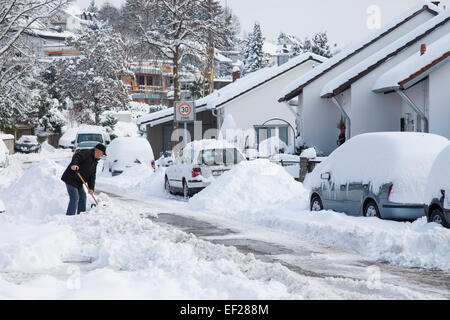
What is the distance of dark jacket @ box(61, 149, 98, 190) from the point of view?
13852 millimetres

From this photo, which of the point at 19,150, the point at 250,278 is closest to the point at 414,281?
the point at 250,278

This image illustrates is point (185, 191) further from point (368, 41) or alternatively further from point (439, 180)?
point (368, 41)

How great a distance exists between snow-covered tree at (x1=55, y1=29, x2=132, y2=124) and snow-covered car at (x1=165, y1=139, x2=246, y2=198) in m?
45.1

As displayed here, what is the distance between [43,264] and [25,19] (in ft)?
68.4

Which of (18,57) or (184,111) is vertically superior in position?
(18,57)

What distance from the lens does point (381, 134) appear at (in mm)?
13148

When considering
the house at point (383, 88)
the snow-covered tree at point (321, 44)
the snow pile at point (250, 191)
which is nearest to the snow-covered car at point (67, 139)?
the snow-covered tree at point (321, 44)

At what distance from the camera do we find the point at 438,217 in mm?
10578

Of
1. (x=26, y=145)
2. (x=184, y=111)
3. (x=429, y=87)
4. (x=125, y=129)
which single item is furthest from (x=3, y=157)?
(x=125, y=129)

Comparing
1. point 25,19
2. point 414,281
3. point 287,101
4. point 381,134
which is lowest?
point 414,281

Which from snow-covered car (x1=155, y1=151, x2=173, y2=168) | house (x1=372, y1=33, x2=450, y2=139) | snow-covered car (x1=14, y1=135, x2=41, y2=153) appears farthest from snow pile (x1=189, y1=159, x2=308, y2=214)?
snow-covered car (x1=14, y1=135, x2=41, y2=153)

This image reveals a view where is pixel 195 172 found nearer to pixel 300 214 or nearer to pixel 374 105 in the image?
pixel 300 214

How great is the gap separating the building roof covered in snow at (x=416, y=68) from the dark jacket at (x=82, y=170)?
10.9m

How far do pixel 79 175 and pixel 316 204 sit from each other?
510cm
